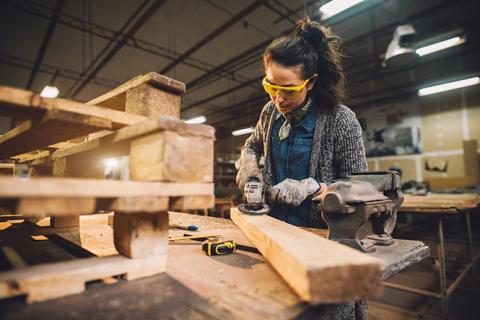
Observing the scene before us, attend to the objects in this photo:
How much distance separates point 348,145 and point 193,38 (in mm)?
8672

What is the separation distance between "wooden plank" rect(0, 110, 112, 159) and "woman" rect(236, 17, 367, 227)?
1.19 metres

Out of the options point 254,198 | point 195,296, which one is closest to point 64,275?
point 195,296

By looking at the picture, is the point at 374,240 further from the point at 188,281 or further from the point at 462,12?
the point at 462,12

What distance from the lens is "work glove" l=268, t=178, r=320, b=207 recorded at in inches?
71.9

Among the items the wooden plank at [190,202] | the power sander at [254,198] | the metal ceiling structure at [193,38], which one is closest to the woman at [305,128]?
the power sander at [254,198]

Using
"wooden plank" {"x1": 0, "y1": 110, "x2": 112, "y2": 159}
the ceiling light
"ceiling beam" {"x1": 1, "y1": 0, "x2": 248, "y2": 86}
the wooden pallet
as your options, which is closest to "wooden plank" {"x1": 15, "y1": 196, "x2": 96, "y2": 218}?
the wooden pallet

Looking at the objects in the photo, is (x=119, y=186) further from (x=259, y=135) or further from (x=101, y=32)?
(x=101, y=32)

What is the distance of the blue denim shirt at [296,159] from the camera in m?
2.11

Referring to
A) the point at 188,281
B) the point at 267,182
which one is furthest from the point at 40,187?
the point at 267,182

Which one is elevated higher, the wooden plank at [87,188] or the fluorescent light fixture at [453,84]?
the fluorescent light fixture at [453,84]

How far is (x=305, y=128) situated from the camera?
2117mm

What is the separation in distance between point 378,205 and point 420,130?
11759 mm

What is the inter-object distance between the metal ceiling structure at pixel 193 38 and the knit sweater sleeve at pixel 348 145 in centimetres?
601

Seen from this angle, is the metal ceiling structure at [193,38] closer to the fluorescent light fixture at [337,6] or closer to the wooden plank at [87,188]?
the fluorescent light fixture at [337,6]
